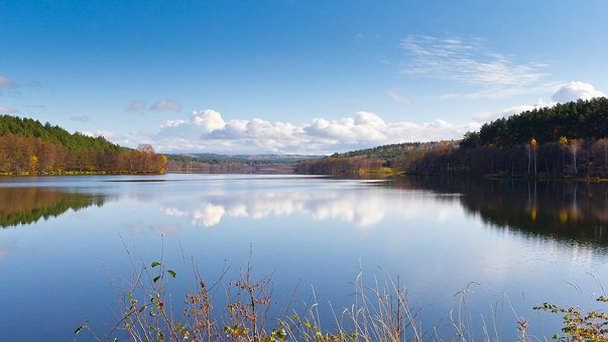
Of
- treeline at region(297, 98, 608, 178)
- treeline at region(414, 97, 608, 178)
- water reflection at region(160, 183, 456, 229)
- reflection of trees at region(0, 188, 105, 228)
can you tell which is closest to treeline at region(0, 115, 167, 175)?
reflection of trees at region(0, 188, 105, 228)

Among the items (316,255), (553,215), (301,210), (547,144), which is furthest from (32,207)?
(547,144)

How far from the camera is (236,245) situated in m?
18.3

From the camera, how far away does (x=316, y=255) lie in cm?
1630

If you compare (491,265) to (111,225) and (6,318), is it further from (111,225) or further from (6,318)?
(111,225)

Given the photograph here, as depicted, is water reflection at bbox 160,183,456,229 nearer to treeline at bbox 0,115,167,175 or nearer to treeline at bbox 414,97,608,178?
treeline at bbox 414,97,608,178

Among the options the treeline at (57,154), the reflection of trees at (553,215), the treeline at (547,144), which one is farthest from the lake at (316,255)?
the treeline at (57,154)

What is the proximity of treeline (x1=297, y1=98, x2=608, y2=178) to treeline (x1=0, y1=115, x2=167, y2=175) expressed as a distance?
282 feet

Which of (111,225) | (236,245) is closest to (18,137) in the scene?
(111,225)

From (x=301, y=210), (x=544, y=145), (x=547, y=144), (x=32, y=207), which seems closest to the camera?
(x=301, y=210)

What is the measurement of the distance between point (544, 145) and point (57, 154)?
326ft

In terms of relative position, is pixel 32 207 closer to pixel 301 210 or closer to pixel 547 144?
pixel 301 210

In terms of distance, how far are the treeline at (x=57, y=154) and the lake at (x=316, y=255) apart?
72339 mm

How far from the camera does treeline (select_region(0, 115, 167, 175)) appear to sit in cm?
9412

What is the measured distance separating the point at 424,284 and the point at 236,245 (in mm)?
8210
